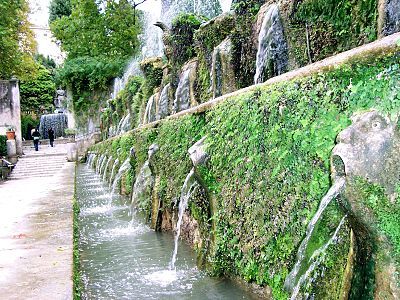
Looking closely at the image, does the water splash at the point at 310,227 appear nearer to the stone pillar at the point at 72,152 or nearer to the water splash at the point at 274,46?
the water splash at the point at 274,46

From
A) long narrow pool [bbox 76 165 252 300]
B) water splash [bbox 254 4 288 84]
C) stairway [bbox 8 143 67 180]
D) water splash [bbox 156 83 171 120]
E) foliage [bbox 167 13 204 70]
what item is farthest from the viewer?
stairway [bbox 8 143 67 180]

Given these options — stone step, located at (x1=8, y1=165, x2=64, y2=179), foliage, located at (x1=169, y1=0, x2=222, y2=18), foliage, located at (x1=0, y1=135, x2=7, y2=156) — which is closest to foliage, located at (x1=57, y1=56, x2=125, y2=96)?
foliage, located at (x1=0, y1=135, x2=7, y2=156)

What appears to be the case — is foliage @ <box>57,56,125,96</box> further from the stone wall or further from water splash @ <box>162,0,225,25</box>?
water splash @ <box>162,0,225,25</box>

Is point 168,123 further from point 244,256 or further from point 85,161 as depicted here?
point 85,161

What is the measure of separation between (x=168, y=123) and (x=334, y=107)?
13.8 feet

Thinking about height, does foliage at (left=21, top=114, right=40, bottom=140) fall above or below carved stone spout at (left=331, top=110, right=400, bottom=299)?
above

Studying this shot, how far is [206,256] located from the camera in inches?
176

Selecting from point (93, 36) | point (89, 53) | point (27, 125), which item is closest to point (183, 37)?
point (93, 36)

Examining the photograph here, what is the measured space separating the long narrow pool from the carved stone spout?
5.28 feet

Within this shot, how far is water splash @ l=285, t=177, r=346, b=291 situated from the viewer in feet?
7.75

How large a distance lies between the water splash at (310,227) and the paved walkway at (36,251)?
150 cm

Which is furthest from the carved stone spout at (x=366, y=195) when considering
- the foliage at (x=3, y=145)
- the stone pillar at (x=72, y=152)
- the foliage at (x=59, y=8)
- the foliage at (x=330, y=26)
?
the foliage at (x=59, y=8)

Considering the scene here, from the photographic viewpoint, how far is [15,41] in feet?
80.1

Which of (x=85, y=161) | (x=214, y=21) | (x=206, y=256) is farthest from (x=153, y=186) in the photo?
(x=85, y=161)
